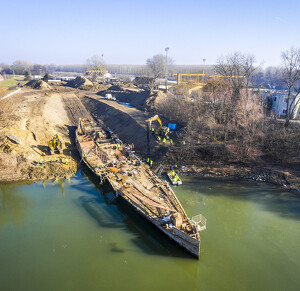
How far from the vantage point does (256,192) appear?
19.6 metres

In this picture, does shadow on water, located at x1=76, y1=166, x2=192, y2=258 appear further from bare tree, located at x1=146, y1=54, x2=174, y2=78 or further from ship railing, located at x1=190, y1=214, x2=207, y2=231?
bare tree, located at x1=146, y1=54, x2=174, y2=78

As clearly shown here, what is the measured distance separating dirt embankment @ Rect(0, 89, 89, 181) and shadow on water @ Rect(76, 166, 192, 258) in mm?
4678

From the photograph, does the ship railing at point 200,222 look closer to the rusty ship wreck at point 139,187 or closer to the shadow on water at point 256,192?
the rusty ship wreck at point 139,187

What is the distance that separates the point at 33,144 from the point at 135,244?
18229 millimetres

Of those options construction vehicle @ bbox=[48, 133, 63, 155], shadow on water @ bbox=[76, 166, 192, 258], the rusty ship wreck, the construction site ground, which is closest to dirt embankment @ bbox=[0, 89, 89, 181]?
the construction site ground

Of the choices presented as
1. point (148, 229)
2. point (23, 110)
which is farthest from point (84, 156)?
point (23, 110)

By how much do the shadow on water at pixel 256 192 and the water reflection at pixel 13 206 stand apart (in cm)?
1353

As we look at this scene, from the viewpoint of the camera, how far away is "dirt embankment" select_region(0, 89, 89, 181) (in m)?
21.7

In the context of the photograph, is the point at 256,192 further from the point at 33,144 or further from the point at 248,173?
the point at 33,144

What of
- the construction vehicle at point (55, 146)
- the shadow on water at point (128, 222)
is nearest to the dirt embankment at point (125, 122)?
the construction vehicle at point (55, 146)

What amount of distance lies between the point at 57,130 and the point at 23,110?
30.9 feet

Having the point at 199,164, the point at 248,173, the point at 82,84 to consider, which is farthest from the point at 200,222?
the point at 82,84

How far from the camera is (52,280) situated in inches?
440

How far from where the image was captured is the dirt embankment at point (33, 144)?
21.7 meters
